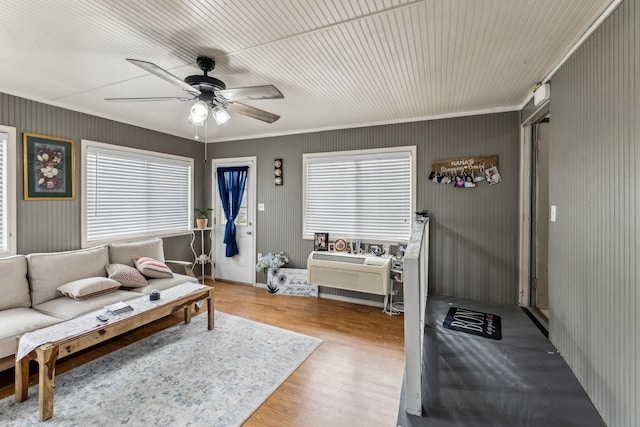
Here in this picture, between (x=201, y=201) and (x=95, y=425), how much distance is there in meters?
→ 3.79

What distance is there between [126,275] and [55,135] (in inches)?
71.5

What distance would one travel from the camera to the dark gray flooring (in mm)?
1818

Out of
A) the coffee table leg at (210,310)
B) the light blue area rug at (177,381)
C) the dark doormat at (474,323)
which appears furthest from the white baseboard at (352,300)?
the coffee table leg at (210,310)

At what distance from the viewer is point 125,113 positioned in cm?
371

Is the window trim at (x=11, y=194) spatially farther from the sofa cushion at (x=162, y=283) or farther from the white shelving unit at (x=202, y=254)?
the white shelving unit at (x=202, y=254)

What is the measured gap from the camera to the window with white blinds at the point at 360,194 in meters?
3.97

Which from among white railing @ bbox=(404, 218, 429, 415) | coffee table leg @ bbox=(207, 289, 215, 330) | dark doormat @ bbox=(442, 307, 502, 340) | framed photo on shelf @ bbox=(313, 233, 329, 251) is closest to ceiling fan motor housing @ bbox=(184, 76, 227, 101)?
white railing @ bbox=(404, 218, 429, 415)

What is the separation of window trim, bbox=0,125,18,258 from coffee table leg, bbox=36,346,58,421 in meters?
1.81

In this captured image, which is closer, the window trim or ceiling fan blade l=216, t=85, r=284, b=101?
ceiling fan blade l=216, t=85, r=284, b=101

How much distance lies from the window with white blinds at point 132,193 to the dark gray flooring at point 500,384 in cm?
400

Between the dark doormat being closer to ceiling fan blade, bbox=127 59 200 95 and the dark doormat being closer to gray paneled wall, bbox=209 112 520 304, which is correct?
gray paneled wall, bbox=209 112 520 304

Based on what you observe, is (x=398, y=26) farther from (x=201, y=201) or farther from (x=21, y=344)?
(x=201, y=201)

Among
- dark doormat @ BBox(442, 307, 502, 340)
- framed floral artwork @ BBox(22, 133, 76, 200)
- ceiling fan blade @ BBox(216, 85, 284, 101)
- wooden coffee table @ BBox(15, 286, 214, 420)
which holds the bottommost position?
dark doormat @ BBox(442, 307, 502, 340)

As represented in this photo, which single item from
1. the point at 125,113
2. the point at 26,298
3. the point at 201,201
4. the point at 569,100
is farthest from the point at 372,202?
the point at 26,298
